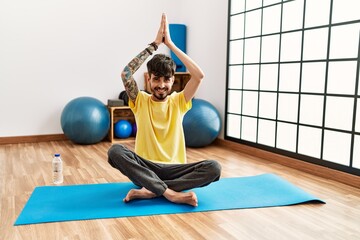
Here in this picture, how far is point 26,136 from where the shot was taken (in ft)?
14.8

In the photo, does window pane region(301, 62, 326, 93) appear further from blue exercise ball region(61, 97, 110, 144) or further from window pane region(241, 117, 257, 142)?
blue exercise ball region(61, 97, 110, 144)

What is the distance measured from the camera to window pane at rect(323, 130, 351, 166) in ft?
9.24

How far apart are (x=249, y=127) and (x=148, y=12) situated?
88.8 inches

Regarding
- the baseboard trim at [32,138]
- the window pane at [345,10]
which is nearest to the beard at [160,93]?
the window pane at [345,10]

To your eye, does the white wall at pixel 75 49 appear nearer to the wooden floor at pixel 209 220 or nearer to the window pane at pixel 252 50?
the window pane at pixel 252 50

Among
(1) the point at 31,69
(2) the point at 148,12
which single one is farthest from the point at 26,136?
(2) the point at 148,12

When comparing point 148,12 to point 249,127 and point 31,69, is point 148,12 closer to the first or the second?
point 31,69

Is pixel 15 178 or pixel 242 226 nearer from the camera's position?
pixel 242 226

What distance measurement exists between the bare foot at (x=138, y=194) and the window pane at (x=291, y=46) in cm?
192

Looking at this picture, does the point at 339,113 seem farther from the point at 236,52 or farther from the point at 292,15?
the point at 236,52

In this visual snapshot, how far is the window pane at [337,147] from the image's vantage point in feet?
9.24

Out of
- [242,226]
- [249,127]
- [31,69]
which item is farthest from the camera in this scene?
[31,69]

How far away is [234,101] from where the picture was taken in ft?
14.0

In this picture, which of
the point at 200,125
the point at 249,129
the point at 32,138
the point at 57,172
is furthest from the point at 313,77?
the point at 32,138
